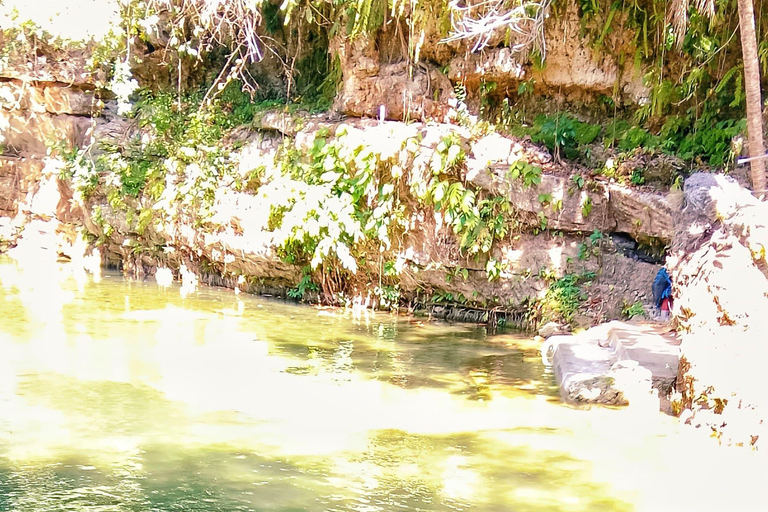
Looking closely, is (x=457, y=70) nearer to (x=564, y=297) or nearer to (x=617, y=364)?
(x=564, y=297)

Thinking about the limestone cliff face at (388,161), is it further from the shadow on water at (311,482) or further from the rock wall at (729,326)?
the shadow on water at (311,482)

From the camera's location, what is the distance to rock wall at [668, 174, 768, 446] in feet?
21.8

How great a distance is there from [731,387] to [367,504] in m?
3.38

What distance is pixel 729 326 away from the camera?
6.91 m

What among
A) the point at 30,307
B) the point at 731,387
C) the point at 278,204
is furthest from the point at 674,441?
the point at 30,307

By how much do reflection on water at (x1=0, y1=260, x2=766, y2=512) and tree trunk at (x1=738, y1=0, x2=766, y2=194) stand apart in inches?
134

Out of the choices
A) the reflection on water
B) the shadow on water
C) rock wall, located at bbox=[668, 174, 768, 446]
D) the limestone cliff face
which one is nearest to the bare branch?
the limestone cliff face

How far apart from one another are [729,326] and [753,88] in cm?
358

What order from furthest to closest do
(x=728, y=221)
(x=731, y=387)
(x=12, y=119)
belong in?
(x=12, y=119)
(x=728, y=221)
(x=731, y=387)

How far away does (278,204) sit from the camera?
13.6 m

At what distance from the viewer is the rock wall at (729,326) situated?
21.8 feet

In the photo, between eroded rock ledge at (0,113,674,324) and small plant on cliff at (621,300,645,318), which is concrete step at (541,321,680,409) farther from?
eroded rock ledge at (0,113,674,324)

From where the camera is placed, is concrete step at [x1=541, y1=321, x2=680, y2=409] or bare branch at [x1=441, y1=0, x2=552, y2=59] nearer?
concrete step at [x1=541, y1=321, x2=680, y2=409]

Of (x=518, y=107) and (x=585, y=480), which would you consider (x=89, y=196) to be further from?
(x=585, y=480)
